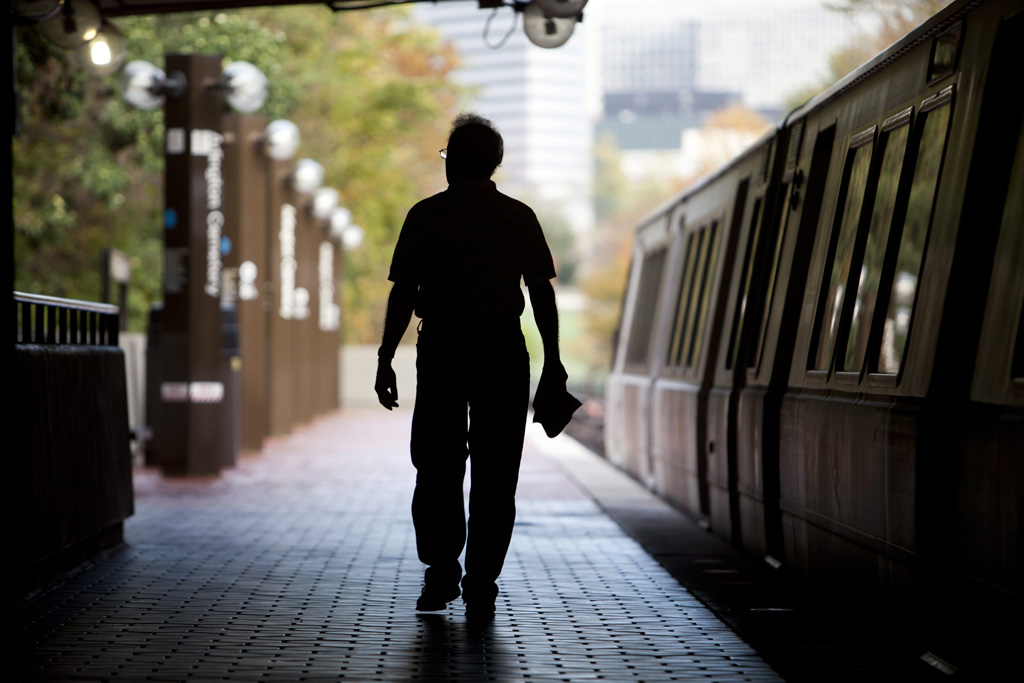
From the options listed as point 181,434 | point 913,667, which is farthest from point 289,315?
point 913,667

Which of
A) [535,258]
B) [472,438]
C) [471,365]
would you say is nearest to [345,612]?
[472,438]

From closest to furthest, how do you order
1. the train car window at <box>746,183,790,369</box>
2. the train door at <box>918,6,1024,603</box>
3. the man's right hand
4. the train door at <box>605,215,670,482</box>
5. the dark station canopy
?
the train door at <box>918,6,1024,603</box>
the man's right hand
the train car window at <box>746,183,790,369</box>
the dark station canopy
the train door at <box>605,215,670,482</box>

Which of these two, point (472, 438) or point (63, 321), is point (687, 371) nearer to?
point (63, 321)

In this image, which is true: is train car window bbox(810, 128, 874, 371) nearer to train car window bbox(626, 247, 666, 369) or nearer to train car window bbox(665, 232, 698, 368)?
train car window bbox(665, 232, 698, 368)

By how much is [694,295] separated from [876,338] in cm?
616

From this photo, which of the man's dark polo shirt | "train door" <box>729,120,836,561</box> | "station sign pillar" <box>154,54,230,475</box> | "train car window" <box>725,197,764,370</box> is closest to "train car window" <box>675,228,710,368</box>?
"train car window" <box>725,197,764,370</box>

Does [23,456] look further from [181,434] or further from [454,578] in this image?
[181,434]

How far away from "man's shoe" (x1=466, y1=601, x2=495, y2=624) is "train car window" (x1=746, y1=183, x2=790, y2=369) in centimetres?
296

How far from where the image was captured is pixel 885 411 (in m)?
5.73

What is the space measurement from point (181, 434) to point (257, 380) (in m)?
4.31

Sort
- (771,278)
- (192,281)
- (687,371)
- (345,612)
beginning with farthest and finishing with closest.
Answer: (192,281)
(687,371)
(771,278)
(345,612)

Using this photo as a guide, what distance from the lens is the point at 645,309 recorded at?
16.4 m

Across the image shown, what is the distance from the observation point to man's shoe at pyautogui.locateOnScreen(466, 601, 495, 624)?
627 centimetres

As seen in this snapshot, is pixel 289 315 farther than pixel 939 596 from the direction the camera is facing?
Yes
